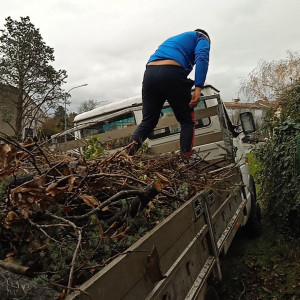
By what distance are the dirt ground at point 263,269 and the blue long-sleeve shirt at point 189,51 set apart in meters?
2.10

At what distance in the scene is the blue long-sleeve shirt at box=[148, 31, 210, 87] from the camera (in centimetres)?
323

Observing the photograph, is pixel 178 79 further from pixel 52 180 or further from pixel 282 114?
pixel 282 114

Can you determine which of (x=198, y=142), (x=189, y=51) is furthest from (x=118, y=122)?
(x=189, y=51)

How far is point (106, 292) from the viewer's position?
38.4 inches

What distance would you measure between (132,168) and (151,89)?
1417 millimetres

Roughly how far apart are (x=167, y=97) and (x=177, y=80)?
222mm

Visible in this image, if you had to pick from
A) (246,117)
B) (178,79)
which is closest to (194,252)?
(178,79)

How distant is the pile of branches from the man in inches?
51.9

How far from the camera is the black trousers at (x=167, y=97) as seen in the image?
10.4 feet

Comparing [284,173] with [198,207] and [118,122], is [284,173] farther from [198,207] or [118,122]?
[198,207]

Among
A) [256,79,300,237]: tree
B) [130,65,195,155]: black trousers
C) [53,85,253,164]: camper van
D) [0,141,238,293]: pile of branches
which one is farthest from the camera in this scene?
[256,79,300,237]: tree

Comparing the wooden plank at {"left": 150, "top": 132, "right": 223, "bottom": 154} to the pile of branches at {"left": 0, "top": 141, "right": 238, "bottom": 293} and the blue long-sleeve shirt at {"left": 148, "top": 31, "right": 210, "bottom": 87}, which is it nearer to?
the blue long-sleeve shirt at {"left": 148, "top": 31, "right": 210, "bottom": 87}

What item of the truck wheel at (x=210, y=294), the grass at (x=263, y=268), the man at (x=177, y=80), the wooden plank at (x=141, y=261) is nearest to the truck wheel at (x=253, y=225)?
the grass at (x=263, y=268)

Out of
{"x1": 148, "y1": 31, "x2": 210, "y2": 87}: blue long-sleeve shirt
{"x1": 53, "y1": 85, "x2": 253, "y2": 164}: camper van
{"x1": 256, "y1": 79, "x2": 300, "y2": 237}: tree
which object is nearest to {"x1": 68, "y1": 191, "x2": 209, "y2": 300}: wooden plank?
{"x1": 148, "y1": 31, "x2": 210, "y2": 87}: blue long-sleeve shirt
